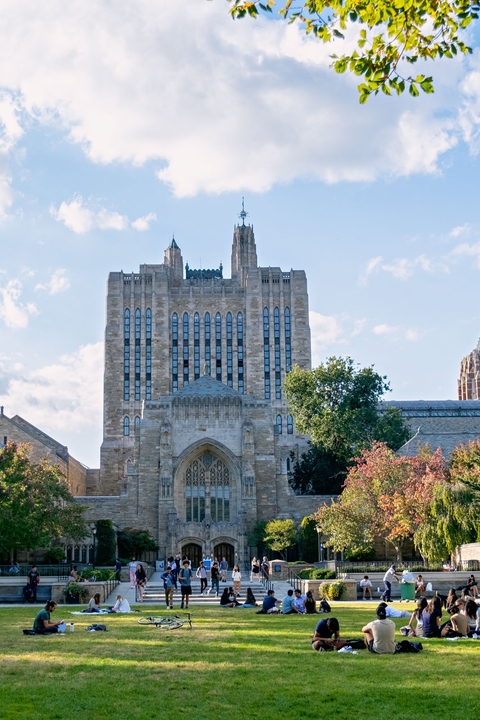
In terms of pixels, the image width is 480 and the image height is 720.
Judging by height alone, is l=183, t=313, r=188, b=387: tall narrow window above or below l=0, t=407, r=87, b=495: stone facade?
above

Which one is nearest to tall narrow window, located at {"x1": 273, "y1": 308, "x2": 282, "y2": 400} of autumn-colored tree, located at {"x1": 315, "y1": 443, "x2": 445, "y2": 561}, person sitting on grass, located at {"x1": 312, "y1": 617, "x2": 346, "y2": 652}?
autumn-colored tree, located at {"x1": 315, "y1": 443, "x2": 445, "y2": 561}

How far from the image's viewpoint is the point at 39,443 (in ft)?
223

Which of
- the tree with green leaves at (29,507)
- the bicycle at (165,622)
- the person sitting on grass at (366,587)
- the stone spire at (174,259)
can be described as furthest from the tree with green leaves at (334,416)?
the bicycle at (165,622)

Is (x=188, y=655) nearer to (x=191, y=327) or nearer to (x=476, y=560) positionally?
(x=476, y=560)

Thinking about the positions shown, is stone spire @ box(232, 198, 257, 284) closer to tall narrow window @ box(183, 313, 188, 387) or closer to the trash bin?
tall narrow window @ box(183, 313, 188, 387)

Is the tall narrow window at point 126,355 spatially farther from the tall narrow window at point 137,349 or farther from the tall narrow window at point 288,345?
the tall narrow window at point 288,345

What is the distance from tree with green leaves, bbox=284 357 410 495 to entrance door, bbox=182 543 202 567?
467 inches

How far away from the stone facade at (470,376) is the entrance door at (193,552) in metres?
54.5

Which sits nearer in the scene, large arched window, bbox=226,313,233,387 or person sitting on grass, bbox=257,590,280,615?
person sitting on grass, bbox=257,590,280,615

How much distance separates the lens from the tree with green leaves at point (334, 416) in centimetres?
6594

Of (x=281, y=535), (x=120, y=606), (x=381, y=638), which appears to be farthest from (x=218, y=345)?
(x=381, y=638)

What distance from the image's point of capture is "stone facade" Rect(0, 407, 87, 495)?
2655 inches

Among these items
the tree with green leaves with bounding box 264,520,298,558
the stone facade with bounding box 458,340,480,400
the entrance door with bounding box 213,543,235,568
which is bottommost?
the entrance door with bounding box 213,543,235,568

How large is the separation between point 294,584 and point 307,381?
32639mm
